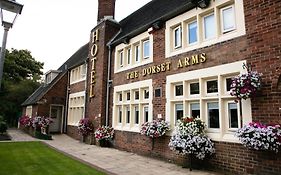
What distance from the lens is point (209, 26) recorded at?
844 cm

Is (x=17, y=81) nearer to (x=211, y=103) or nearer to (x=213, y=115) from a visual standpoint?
(x=211, y=103)

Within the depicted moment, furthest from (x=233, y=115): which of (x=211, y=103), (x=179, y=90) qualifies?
(x=179, y=90)

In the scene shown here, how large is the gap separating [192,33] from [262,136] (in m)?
4.86

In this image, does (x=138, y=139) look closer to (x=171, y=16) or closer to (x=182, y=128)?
(x=182, y=128)

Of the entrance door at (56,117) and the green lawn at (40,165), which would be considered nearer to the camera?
the green lawn at (40,165)

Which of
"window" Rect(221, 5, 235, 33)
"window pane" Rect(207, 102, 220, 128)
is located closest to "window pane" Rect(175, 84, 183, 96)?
"window pane" Rect(207, 102, 220, 128)

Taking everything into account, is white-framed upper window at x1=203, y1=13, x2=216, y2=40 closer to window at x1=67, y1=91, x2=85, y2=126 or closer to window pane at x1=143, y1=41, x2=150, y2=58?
window pane at x1=143, y1=41, x2=150, y2=58

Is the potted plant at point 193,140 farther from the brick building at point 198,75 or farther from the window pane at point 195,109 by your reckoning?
the window pane at point 195,109

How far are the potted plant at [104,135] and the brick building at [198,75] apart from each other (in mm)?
411

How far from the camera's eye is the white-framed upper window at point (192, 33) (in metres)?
8.98

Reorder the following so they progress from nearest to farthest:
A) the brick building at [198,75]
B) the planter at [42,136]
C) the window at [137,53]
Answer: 1. the brick building at [198,75]
2. the window at [137,53]
3. the planter at [42,136]

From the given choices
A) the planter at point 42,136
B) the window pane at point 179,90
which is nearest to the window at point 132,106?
the window pane at point 179,90

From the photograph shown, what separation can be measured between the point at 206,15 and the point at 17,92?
29.8m

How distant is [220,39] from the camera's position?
7805 mm
